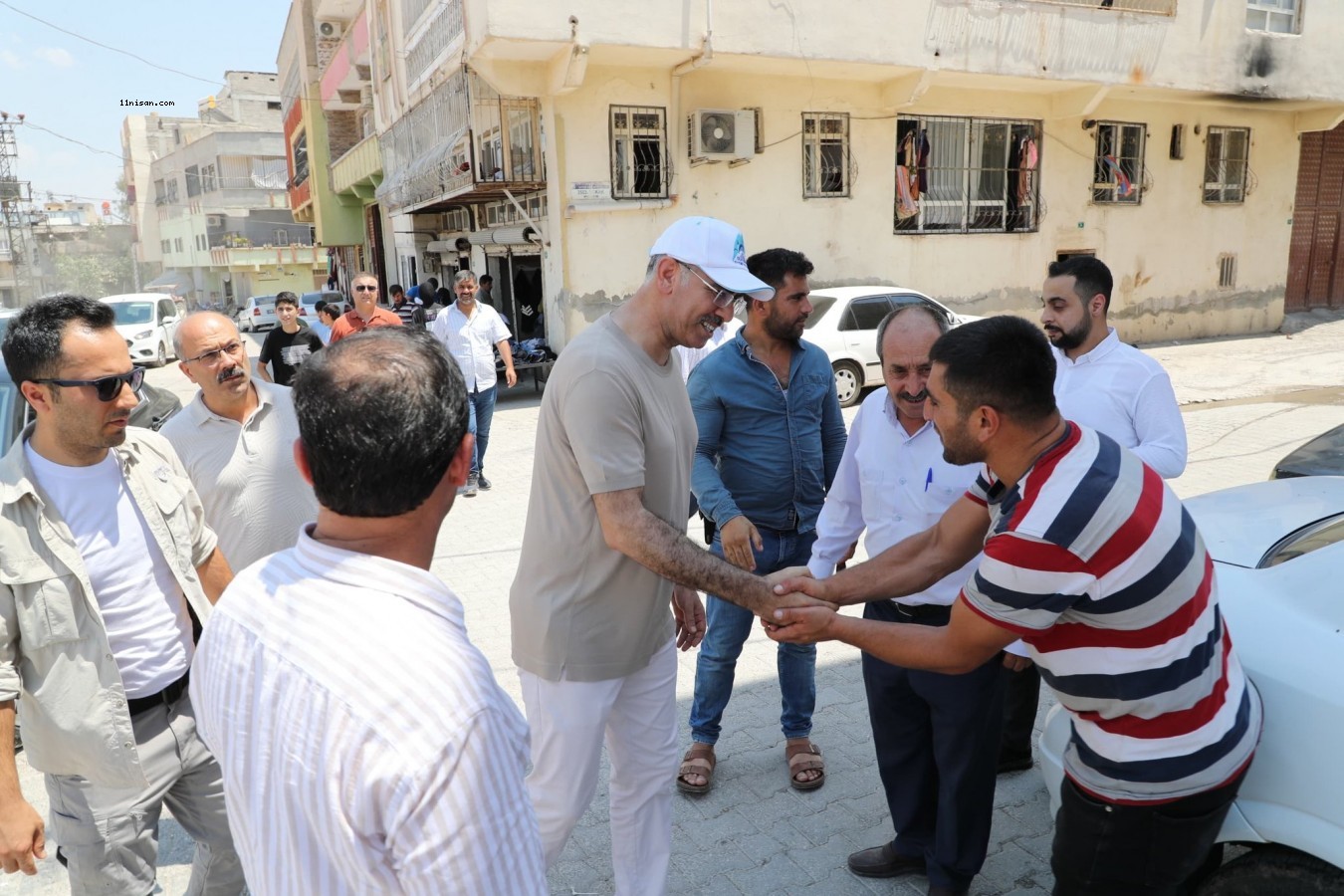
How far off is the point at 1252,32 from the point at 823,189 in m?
8.46

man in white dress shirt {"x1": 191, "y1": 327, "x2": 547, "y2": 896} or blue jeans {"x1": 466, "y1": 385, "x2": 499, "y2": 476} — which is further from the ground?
man in white dress shirt {"x1": 191, "y1": 327, "x2": 547, "y2": 896}

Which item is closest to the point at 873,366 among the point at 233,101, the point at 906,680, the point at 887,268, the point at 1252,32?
the point at 887,268

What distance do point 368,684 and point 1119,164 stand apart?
18.7 metres

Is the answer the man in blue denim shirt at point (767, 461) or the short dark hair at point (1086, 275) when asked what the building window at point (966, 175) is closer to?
the short dark hair at point (1086, 275)

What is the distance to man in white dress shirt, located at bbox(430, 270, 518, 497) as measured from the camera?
8.18m

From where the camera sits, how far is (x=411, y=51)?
52.9 ft

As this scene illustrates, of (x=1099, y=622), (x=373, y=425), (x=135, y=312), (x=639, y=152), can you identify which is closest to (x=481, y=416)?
(x=639, y=152)

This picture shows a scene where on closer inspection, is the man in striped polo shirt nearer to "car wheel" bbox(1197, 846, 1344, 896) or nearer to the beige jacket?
"car wheel" bbox(1197, 846, 1344, 896)

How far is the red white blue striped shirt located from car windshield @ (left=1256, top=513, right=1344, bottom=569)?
83 centimetres

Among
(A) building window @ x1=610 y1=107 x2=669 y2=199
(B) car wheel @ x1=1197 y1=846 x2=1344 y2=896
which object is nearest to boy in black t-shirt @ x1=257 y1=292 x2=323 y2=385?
(A) building window @ x1=610 y1=107 x2=669 y2=199

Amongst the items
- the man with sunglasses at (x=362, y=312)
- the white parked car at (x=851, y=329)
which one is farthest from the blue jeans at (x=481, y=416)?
the white parked car at (x=851, y=329)

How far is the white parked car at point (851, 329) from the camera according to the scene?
1180 centimetres

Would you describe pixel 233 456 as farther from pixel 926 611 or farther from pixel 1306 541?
pixel 1306 541

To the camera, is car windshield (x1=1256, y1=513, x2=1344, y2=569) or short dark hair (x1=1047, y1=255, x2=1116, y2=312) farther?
short dark hair (x1=1047, y1=255, x2=1116, y2=312)
